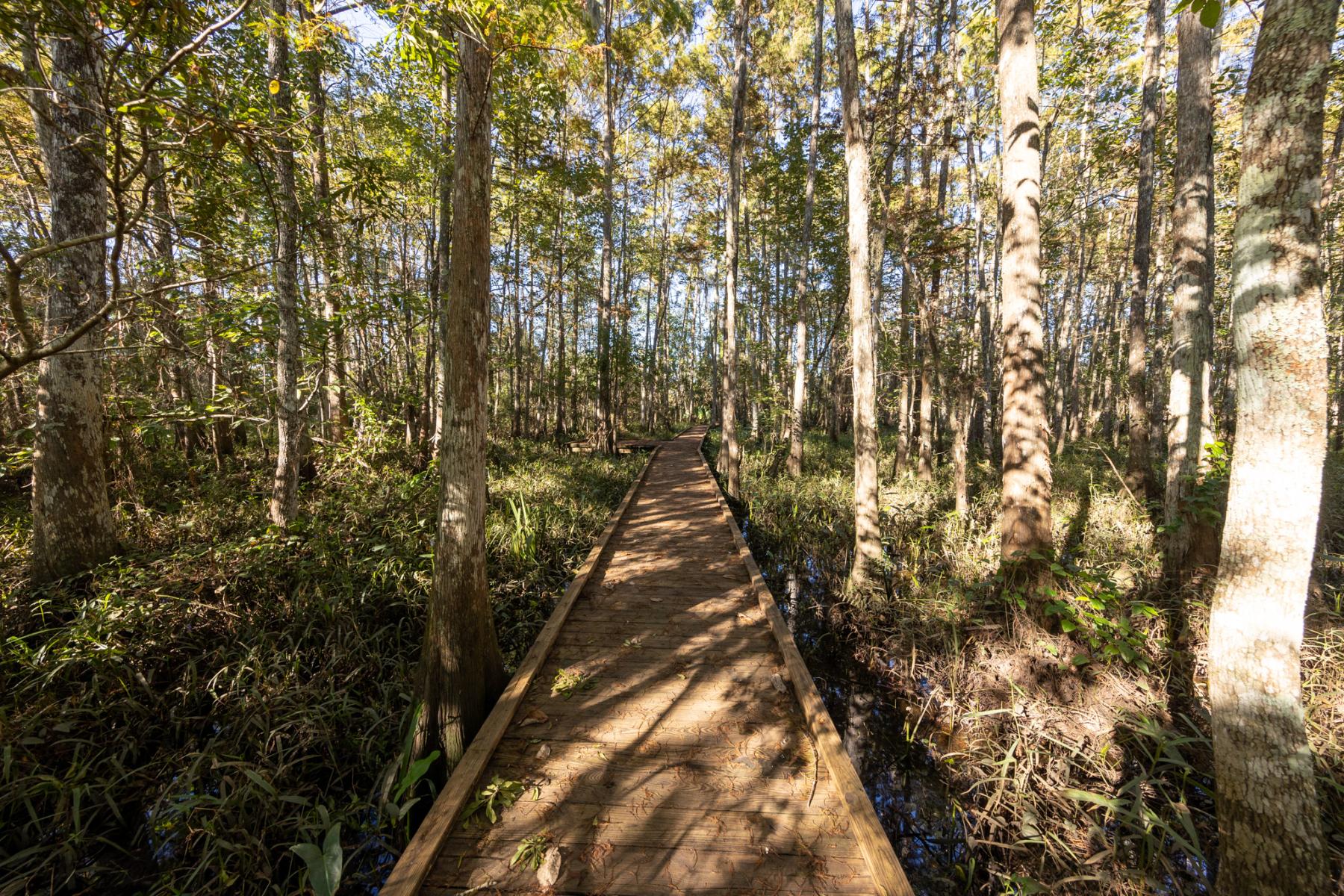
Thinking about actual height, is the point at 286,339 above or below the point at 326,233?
below

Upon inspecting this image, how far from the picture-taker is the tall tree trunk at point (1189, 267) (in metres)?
4.96

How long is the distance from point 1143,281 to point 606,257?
465 inches

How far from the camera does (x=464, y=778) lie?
2.53 meters

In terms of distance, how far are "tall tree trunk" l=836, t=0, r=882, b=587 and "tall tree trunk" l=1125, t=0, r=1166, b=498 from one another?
578 cm

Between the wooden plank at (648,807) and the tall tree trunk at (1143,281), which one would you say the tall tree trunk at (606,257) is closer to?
the tall tree trunk at (1143,281)

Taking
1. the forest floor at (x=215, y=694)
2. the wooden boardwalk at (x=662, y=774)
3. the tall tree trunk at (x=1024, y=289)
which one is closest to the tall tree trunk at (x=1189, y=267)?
the tall tree trunk at (x=1024, y=289)

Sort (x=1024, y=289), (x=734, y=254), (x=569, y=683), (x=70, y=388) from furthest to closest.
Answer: (x=734, y=254) → (x=70, y=388) → (x=1024, y=289) → (x=569, y=683)

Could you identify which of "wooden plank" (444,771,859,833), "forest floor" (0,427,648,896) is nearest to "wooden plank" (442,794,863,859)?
"wooden plank" (444,771,859,833)

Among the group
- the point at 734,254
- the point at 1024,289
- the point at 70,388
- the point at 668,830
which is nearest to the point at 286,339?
the point at 70,388

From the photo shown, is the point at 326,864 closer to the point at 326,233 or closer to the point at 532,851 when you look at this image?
the point at 532,851

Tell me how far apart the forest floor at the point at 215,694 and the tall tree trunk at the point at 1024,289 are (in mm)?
4951

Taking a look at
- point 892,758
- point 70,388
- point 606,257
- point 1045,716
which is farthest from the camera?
point 606,257

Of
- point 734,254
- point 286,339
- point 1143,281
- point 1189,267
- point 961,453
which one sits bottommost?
point 961,453

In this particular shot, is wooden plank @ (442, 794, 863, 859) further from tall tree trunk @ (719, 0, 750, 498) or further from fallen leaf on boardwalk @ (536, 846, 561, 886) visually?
tall tree trunk @ (719, 0, 750, 498)
